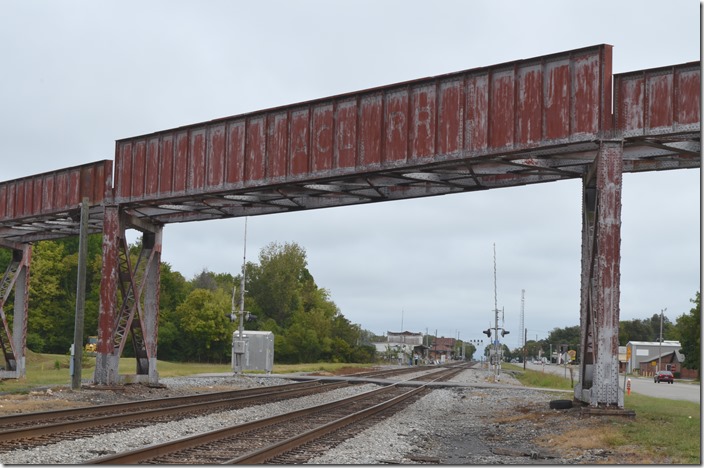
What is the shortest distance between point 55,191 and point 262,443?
2267cm

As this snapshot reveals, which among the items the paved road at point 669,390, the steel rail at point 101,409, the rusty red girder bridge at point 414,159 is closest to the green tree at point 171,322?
the paved road at point 669,390

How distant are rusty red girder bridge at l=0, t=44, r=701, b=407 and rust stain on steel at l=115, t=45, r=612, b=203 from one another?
4 cm

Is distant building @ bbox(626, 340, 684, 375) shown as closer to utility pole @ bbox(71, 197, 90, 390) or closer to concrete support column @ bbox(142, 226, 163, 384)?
concrete support column @ bbox(142, 226, 163, 384)

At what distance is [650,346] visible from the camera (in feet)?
430

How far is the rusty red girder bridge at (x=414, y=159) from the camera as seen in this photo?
19.5 meters

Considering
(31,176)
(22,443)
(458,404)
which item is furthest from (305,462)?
(31,176)

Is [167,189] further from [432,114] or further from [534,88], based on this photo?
[534,88]

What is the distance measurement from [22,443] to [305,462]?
502 cm

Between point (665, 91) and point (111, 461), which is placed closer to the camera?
point (111, 461)

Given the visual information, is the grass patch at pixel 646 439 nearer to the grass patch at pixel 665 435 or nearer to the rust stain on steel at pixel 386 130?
the grass patch at pixel 665 435

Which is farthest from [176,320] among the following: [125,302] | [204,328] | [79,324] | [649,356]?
[649,356]

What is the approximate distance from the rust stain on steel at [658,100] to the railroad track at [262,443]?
9.81 m

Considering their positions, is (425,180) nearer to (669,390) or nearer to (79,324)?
(79,324)

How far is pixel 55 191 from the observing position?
109 ft
